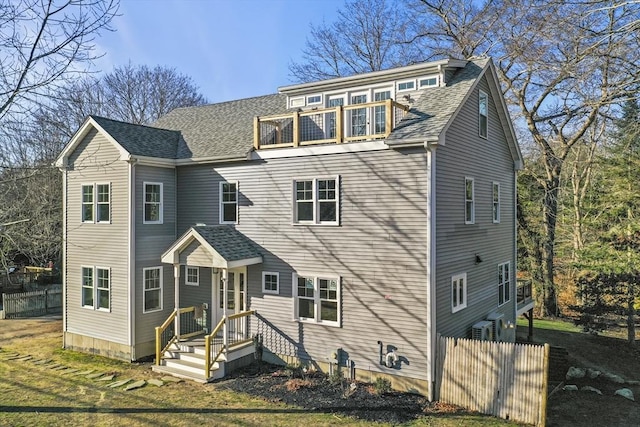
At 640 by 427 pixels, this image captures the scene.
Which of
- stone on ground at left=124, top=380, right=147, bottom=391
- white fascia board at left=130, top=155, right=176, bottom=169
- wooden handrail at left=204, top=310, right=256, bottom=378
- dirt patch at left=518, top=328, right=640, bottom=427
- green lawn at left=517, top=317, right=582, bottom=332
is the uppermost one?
white fascia board at left=130, top=155, right=176, bottom=169

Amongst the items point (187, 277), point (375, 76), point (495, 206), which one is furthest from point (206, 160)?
point (495, 206)

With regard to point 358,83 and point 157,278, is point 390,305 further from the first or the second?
point 157,278

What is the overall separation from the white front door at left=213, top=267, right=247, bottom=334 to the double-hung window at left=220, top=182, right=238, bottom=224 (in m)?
1.73

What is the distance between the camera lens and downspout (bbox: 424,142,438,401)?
11289mm

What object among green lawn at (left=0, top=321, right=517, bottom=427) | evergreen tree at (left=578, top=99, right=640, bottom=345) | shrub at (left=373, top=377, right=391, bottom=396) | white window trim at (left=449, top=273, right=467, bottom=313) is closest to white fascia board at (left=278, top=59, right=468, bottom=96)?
white window trim at (left=449, top=273, right=467, bottom=313)

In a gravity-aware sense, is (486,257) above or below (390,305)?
above

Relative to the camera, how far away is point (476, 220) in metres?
14.5

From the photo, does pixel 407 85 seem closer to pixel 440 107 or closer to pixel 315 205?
pixel 440 107

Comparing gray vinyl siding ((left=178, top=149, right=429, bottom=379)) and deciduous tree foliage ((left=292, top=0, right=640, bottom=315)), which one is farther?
deciduous tree foliage ((left=292, top=0, right=640, bottom=315))

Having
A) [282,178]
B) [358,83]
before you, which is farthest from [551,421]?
[358,83]

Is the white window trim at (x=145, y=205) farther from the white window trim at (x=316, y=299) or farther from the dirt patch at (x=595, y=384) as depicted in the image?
the dirt patch at (x=595, y=384)

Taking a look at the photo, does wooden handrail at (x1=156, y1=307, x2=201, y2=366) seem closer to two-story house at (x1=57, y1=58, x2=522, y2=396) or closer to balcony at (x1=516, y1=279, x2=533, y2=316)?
two-story house at (x1=57, y1=58, x2=522, y2=396)

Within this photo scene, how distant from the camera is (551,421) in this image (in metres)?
10.5

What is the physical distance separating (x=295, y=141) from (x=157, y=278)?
699 cm
